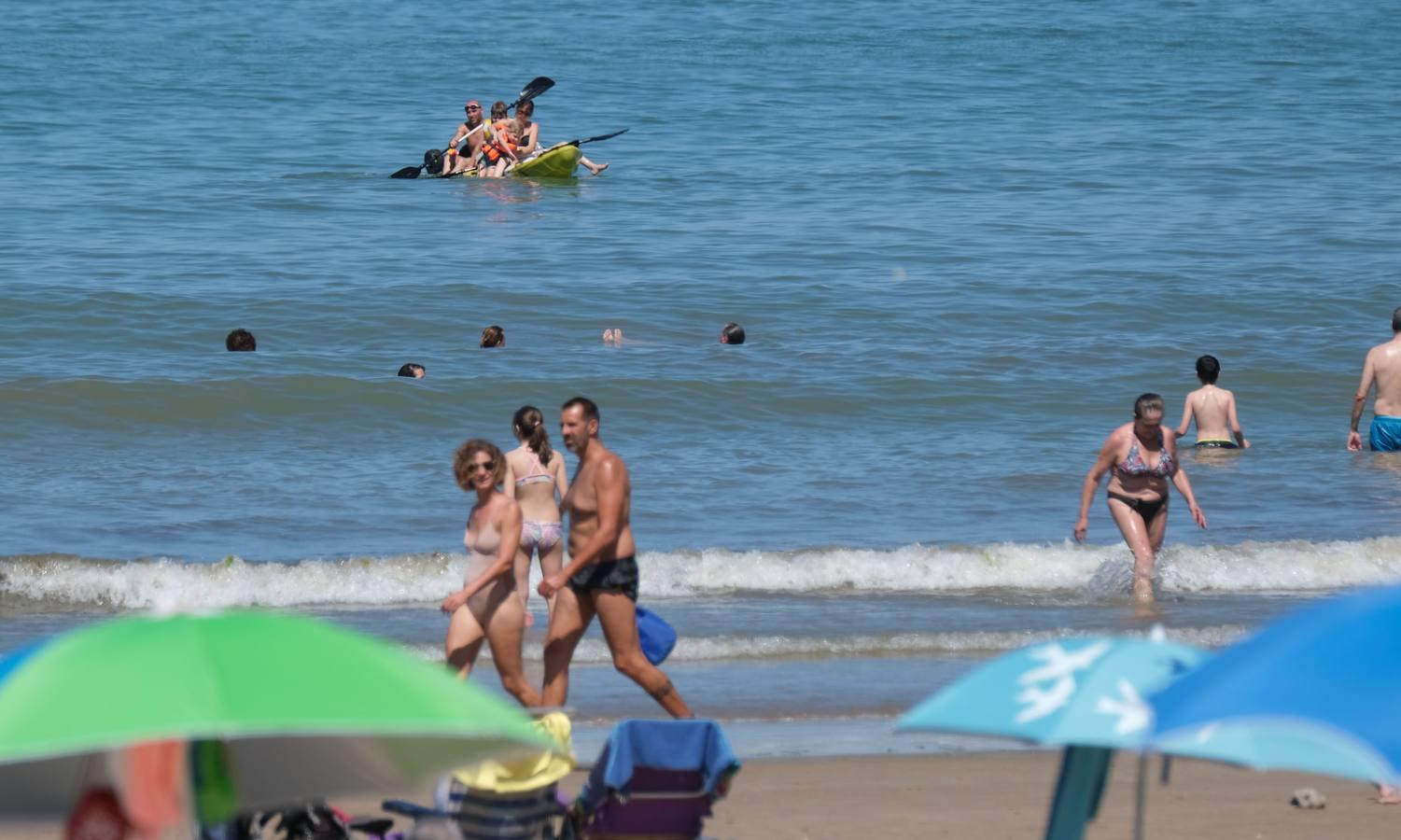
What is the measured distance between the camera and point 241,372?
631 inches

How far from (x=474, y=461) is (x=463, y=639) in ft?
2.35

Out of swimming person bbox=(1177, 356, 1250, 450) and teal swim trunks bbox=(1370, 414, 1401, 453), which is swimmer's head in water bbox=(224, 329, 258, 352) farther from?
teal swim trunks bbox=(1370, 414, 1401, 453)

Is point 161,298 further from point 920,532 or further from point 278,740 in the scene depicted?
point 278,740

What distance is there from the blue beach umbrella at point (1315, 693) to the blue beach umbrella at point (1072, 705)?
1.10ft

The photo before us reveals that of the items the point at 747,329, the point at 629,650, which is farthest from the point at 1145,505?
the point at 747,329

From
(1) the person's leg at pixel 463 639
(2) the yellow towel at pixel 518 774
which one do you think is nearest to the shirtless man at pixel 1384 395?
(1) the person's leg at pixel 463 639

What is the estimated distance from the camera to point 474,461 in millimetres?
7164

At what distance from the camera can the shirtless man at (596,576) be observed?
7082mm

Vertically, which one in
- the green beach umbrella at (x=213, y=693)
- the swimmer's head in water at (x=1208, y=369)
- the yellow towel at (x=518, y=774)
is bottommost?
the yellow towel at (x=518, y=774)

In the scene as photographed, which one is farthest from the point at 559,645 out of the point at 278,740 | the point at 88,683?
the point at 88,683

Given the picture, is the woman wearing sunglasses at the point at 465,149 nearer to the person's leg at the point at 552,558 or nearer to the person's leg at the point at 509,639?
the person's leg at the point at 552,558

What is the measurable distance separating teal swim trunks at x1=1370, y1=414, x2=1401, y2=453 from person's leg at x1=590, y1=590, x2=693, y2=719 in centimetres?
803

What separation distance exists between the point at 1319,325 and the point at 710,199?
352 inches

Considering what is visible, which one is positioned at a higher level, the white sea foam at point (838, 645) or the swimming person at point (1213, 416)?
the swimming person at point (1213, 416)
